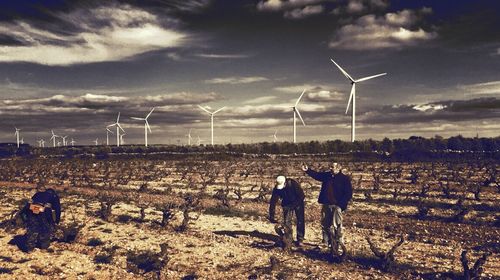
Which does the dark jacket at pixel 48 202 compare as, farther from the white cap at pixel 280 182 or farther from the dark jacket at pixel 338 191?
the dark jacket at pixel 338 191

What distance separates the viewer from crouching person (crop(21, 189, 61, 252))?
12.6 meters

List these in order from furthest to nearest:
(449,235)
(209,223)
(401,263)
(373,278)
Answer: (209,223) → (449,235) → (401,263) → (373,278)

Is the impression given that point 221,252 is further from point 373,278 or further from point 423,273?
point 423,273

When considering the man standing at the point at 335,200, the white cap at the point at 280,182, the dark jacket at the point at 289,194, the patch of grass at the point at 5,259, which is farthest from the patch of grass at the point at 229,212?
the patch of grass at the point at 5,259

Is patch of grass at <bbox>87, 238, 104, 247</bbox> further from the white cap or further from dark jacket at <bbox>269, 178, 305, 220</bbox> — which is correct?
the white cap

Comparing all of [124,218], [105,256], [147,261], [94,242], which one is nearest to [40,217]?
[94,242]

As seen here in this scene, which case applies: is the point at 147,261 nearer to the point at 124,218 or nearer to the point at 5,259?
the point at 5,259

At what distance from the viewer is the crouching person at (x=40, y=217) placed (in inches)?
498

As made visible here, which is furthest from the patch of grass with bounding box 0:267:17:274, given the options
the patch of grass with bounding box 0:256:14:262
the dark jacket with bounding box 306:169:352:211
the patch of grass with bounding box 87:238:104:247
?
the dark jacket with bounding box 306:169:352:211

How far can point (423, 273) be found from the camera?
10953mm

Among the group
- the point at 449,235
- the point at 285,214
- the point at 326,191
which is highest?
the point at 326,191

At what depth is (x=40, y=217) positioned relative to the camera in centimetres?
1283

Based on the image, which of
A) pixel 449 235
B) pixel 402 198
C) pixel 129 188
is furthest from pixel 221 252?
pixel 129 188

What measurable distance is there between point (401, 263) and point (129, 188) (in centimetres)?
2345
